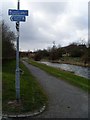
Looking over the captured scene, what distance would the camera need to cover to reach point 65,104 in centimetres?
1015

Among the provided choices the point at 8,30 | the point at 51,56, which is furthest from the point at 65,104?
the point at 51,56

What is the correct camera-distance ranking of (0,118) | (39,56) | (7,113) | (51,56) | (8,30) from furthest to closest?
(39,56)
(51,56)
(8,30)
(7,113)
(0,118)

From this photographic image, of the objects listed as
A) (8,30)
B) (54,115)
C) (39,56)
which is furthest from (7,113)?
(39,56)

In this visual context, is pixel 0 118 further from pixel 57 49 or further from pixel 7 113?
pixel 57 49

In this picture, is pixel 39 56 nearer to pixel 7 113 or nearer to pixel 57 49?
pixel 57 49

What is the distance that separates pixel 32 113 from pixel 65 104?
2029 millimetres

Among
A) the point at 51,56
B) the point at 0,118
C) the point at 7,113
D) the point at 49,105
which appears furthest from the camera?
the point at 51,56

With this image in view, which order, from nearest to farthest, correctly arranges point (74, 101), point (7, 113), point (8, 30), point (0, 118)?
point (0, 118)
point (7, 113)
point (74, 101)
point (8, 30)

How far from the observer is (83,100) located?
11211mm

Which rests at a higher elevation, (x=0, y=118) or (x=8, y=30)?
(x=8, y=30)

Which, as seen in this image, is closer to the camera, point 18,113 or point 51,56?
point 18,113

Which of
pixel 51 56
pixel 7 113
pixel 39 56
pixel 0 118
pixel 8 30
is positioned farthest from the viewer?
pixel 39 56

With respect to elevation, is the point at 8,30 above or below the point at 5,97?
above

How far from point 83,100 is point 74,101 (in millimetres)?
512
